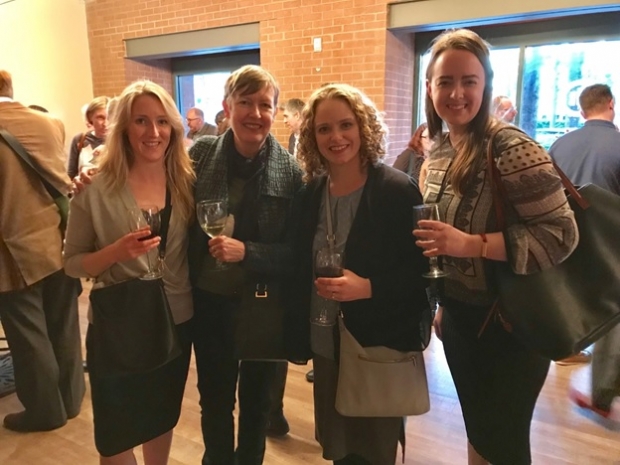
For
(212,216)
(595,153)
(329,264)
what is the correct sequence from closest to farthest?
(329,264), (212,216), (595,153)

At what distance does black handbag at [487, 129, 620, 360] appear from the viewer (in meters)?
1.34

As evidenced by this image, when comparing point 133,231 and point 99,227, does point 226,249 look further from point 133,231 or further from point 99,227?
point 99,227

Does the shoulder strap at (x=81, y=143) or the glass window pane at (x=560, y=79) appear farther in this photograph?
the glass window pane at (x=560, y=79)

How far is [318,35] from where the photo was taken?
5.37 metres

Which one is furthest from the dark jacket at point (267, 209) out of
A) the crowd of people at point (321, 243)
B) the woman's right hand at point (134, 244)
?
the woman's right hand at point (134, 244)

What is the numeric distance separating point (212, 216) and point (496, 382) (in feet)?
3.35

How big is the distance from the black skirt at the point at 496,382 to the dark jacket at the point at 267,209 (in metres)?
0.60

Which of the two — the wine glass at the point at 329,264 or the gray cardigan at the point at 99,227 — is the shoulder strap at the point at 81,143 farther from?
the wine glass at the point at 329,264

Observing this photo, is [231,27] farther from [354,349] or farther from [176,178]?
[354,349]

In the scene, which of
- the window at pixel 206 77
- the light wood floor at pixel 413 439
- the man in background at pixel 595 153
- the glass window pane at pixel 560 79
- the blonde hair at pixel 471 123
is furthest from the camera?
the window at pixel 206 77

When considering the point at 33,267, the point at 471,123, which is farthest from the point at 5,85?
the point at 471,123

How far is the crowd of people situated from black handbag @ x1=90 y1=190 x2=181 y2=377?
0.06 m

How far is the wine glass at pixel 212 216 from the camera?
5.13ft

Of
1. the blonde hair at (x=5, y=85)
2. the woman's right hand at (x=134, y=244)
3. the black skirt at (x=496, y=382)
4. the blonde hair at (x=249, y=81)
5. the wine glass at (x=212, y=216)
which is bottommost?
the black skirt at (x=496, y=382)
